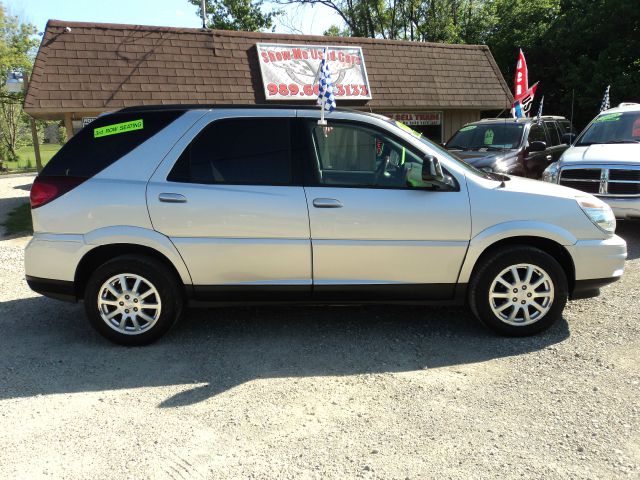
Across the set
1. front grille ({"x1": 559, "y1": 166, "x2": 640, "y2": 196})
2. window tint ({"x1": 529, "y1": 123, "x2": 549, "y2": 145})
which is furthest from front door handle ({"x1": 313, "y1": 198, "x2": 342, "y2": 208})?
window tint ({"x1": 529, "y1": 123, "x2": 549, "y2": 145})

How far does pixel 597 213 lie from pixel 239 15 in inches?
1308

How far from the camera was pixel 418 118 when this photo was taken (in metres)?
14.1

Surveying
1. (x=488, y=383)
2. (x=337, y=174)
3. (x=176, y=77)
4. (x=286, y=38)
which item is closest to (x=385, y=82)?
(x=286, y=38)

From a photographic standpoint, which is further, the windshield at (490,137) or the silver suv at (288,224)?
the windshield at (490,137)

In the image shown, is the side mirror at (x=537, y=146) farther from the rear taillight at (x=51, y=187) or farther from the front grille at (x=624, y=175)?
the rear taillight at (x=51, y=187)

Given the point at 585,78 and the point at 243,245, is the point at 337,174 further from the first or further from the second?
the point at 585,78

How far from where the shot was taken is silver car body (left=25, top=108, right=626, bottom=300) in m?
4.07

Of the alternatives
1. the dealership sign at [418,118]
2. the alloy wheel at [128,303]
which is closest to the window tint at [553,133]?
the dealership sign at [418,118]

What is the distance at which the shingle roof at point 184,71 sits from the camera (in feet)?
34.6

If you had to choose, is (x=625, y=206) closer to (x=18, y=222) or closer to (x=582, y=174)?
(x=582, y=174)

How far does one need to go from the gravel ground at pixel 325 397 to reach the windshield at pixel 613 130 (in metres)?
4.40

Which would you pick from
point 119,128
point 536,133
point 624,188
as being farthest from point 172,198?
point 536,133

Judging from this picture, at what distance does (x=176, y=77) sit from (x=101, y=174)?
800 centimetres

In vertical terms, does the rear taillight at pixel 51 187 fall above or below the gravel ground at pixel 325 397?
above
